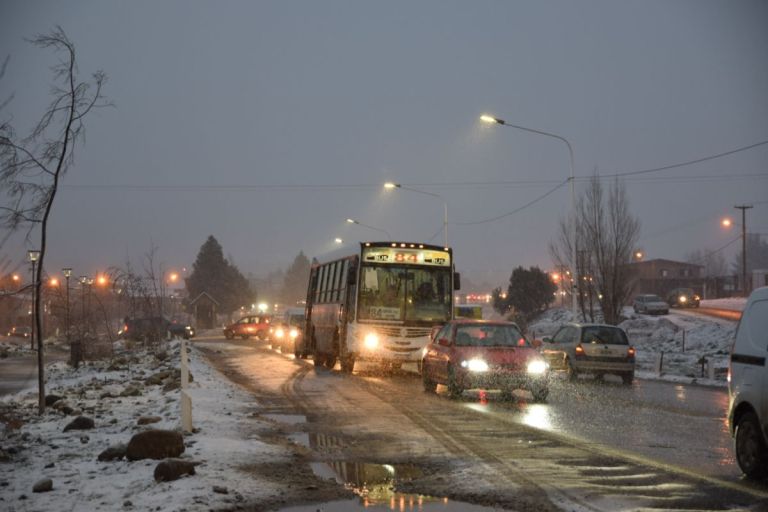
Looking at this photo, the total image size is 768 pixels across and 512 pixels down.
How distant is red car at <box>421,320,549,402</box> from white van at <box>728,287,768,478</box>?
808 cm

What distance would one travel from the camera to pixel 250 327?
6406 cm

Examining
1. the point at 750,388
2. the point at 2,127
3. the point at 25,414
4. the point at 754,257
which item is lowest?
the point at 25,414

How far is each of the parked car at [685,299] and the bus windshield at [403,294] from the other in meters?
52.7

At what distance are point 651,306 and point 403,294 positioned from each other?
4610 centimetres

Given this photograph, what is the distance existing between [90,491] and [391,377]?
699 inches

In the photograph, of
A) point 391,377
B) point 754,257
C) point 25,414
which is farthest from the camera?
point 754,257

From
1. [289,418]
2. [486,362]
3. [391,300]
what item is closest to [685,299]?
[391,300]

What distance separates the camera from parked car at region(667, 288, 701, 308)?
241 ft

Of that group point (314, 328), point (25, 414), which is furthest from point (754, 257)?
point (25, 414)

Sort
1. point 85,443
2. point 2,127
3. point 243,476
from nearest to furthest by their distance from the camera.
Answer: point 243,476, point 85,443, point 2,127

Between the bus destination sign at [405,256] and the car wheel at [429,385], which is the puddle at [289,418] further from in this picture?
the bus destination sign at [405,256]

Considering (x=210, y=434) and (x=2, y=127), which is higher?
(x=2, y=127)

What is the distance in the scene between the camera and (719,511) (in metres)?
7.27

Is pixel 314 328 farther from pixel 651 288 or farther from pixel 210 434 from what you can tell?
pixel 651 288
